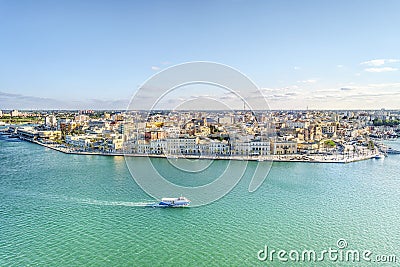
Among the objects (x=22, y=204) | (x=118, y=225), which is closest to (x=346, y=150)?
(x=118, y=225)

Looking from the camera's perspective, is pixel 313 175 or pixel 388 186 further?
pixel 313 175

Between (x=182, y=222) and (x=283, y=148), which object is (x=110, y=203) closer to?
(x=182, y=222)

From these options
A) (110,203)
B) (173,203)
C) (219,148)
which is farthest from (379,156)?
(110,203)

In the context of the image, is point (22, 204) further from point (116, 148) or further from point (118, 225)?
point (116, 148)

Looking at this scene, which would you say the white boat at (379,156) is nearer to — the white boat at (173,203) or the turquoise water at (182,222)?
the turquoise water at (182,222)

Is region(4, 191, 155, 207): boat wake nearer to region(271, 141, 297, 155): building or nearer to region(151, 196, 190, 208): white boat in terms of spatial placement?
region(151, 196, 190, 208): white boat

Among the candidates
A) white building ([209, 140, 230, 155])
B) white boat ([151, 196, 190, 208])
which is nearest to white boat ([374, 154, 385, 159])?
white building ([209, 140, 230, 155])

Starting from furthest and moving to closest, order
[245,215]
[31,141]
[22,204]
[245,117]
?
[245,117] → [31,141] → [22,204] → [245,215]

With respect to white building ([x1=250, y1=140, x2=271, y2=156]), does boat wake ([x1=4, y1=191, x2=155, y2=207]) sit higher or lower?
lower

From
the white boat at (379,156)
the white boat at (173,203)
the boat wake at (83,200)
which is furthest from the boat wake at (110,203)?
the white boat at (379,156)
